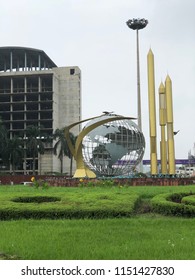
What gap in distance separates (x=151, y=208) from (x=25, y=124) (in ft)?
221

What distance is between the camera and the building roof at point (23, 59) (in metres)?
77.4

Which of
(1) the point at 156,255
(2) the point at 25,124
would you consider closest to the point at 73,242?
(1) the point at 156,255

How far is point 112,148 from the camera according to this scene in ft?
128

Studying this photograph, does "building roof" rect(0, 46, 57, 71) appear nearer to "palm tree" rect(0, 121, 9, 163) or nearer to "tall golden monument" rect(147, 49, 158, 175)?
"palm tree" rect(0, 121, 9, 163)

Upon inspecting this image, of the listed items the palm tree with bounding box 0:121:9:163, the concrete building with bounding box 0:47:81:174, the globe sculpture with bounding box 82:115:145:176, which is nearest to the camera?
the globe sculpture with bounding box 82:115:145:176

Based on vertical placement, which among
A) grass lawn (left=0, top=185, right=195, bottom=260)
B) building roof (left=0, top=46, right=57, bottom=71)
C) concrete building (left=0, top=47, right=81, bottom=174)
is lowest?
grass lawn (left=0, top=185, right=195, bottom=260)

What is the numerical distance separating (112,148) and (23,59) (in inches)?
1888

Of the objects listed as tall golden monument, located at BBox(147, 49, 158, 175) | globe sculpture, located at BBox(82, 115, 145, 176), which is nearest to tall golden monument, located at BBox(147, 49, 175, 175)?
tall golden monument, located at BBox(147, 49, 158, 175)

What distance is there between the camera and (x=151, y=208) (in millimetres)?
Result: 10789

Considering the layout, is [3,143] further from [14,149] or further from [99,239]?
[99,239]

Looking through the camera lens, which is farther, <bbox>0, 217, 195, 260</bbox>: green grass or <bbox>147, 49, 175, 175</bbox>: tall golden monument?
<bbox>147, 49, 175, 175</bbox>: tall golden monument

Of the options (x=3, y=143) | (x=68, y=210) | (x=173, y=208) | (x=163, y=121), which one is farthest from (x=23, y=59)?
(x=173, y=208)

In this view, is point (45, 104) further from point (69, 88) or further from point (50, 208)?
point (50, 208)

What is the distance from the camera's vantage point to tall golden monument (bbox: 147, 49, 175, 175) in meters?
43.9
